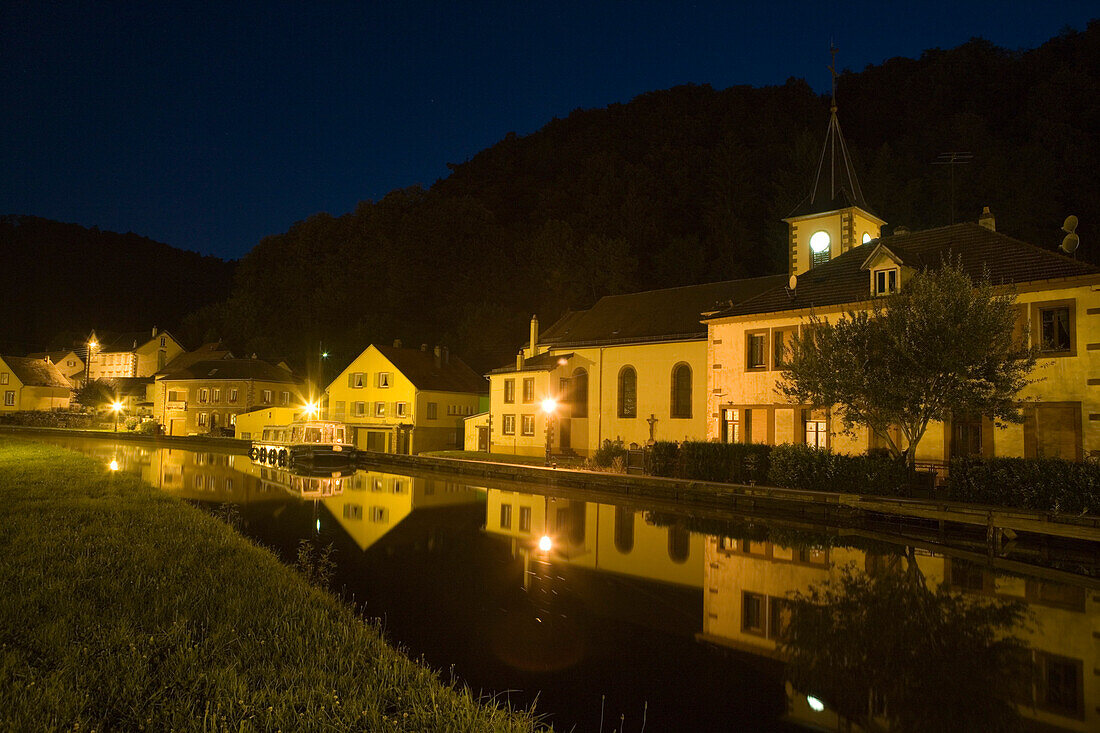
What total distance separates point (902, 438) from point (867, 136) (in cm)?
4732

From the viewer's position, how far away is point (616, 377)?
3719 centimetres

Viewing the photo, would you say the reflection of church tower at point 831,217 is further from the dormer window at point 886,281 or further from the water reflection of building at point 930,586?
the water reflection of building at point 930,586

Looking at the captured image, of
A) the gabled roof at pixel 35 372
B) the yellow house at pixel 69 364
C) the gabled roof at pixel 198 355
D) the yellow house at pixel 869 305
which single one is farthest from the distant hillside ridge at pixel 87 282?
the yellow house at pixel 869 305

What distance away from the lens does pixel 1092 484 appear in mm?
16281

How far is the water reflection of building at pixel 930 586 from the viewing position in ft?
23.4

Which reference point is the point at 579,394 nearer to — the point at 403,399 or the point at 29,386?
the point at 403,399

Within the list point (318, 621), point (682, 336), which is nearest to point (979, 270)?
point (682, 336)

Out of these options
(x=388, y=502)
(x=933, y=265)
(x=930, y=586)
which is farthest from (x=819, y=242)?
(x=930, y=586)

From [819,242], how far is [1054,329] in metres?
14.4

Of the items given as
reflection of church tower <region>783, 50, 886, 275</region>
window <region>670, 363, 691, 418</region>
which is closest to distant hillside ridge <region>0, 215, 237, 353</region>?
window <region>670, 363, 691, 418</region>

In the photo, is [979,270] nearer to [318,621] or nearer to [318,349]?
[318,621]

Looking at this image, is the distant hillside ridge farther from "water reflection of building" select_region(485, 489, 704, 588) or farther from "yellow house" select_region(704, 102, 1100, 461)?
"water reflection of building" select_region(485, 489, 704, 588)

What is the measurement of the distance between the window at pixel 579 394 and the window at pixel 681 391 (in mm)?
5385

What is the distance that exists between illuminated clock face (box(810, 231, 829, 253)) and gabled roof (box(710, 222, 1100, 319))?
531cm
